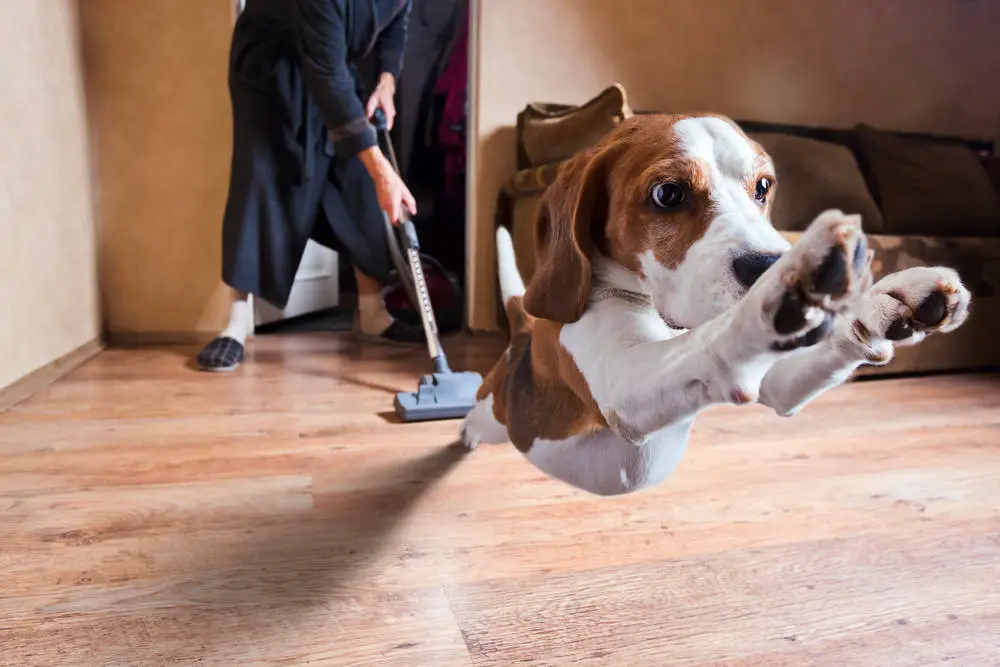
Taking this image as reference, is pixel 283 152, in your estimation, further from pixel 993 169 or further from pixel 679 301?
pixel 993 169

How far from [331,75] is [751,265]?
60.9 inches

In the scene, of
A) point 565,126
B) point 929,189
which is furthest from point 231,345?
point 929,189

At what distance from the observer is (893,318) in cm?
55

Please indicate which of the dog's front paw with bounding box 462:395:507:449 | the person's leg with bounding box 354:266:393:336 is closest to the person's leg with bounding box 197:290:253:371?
the person's leg with bounding box 354:266:393:336

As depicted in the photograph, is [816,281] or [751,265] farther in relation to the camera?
[751,265]

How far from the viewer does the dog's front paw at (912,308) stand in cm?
53

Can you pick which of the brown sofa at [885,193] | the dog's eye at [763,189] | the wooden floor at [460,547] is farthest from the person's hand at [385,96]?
the dog's eye at [763,189]

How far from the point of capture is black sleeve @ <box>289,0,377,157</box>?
178cm

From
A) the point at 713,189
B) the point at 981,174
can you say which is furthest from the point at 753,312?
the point at 981,174

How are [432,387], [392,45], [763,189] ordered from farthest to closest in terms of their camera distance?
[392,45] < [432,387] < [763,189]

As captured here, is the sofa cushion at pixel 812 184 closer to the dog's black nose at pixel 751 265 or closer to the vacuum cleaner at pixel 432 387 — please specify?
the vacuum cleaner at pixel 432 387

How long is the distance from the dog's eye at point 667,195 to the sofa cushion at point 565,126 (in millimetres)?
1097

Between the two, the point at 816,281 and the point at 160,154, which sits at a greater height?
the point at 816,281

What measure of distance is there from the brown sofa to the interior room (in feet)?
0.06
